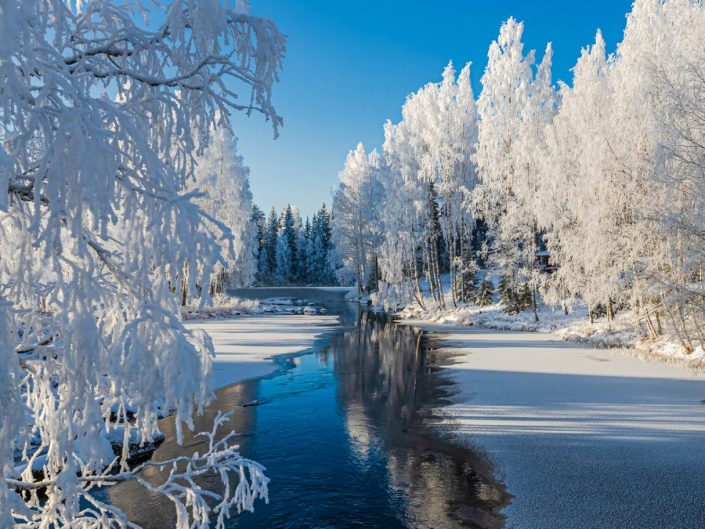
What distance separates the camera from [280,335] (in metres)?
18.7

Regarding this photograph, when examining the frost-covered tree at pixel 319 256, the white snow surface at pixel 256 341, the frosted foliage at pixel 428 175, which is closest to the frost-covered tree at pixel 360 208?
the frosted foliage at pixel 428 175

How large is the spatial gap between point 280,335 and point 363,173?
23.0 m

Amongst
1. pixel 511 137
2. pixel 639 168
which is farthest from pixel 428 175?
pixel 639 168

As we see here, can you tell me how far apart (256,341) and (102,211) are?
1574 cm

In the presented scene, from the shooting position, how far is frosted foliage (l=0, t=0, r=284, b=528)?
1670 mm

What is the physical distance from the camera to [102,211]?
1.72 metres

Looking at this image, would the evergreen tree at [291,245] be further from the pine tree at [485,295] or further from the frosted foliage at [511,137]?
the frosted foliage at [511,137]

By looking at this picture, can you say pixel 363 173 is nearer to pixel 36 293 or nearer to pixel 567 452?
pixel 567 452

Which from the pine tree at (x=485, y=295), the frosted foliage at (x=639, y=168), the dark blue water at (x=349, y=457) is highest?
the frosted foliage at (x=639, y=168)

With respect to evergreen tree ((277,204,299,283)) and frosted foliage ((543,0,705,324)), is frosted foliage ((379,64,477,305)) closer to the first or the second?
frosted foliage ((543,0,705,324))

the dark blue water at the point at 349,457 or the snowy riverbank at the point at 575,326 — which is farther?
the snowy riverbank at the point at 575,326

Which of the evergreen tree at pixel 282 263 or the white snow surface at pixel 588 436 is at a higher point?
the evergreen tree at pixel 282 263

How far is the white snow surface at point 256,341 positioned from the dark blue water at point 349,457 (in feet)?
2.89

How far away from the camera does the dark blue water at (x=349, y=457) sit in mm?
5055
